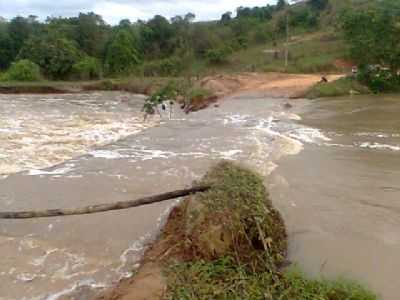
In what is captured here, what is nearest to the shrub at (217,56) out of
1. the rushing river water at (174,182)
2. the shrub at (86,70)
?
the shrub at (86,70)

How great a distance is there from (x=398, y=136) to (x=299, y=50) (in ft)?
84.4

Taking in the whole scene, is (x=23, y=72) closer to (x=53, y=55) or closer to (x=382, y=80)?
(x=53, y=55)

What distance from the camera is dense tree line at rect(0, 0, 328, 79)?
38.8 m

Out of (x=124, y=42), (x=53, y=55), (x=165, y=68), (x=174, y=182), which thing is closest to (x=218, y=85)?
(x=165, y=68)

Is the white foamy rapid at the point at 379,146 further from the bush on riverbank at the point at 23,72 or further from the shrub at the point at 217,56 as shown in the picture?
the bush on riverbank at the point at 23,72

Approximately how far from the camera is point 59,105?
24.5m

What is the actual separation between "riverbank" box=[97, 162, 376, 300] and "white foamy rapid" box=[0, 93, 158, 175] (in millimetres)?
5393

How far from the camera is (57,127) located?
1653cm

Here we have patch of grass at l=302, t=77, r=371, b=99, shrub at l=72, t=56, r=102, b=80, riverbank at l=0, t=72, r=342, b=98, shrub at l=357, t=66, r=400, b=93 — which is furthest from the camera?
shrub at l=72, t=56, r=102, b=80

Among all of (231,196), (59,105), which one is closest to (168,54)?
(59,105)

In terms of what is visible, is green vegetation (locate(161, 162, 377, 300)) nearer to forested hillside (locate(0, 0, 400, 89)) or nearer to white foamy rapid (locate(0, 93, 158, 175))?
white foamy rapid (locate(0, 93, 158, 175))

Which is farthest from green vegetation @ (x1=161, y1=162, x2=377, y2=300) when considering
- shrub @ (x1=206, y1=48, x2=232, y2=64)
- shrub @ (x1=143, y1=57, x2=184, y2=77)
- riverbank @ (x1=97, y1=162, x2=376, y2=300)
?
shrub @ (x1=206, y1=48, x2=232, y2=64)

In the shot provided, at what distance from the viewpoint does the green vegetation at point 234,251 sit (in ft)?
13.0

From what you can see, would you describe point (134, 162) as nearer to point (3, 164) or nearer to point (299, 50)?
point (3, 164)
